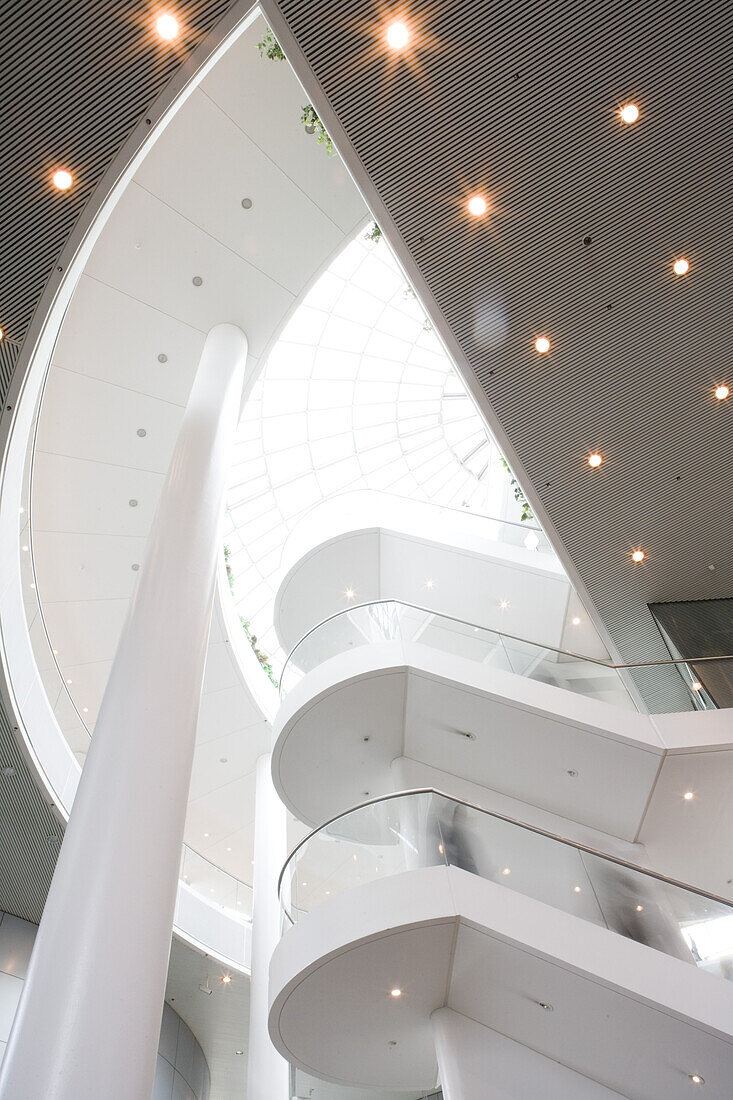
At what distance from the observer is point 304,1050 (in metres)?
7.04

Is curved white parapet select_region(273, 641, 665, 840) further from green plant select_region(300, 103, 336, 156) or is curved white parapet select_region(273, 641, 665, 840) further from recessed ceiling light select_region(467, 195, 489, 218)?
green plant select_region(300, 103, 336, 156)

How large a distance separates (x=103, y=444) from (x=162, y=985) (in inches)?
431

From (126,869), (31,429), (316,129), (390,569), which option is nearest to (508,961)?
(126,869)

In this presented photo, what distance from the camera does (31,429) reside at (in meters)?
9.05

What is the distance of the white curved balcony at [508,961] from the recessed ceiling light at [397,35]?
6567 mm

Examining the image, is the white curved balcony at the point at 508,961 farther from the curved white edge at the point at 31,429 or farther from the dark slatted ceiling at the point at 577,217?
the curved white edge at the point at 31,429

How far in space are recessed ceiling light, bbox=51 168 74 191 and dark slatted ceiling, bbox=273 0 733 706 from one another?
206 centimetres

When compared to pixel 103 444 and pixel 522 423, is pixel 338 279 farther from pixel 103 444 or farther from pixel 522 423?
pixel 522 423

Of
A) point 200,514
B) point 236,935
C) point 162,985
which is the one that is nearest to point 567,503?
point 200,514

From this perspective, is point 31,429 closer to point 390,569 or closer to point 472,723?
point 472,723

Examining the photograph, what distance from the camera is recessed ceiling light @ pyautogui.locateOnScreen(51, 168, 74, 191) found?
18.5ft

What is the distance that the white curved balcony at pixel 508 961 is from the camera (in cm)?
596

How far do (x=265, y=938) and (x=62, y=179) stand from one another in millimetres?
10943

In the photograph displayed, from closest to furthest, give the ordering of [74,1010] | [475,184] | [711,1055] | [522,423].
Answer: [74,1010] < [711,1055] < [475,184] < [522,423]
